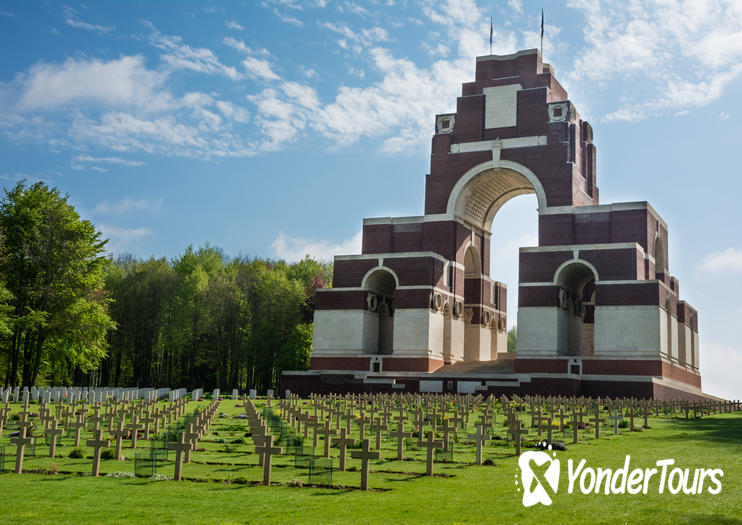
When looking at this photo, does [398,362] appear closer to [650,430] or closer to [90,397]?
[90,397]

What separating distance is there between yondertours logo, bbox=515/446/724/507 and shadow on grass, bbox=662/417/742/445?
6356 millimetres

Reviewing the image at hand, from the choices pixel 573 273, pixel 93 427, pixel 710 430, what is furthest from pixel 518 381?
pixel 93 427

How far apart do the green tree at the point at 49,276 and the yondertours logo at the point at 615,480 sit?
34.7m

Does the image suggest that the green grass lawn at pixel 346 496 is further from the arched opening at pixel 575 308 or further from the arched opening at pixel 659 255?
the arched opening at pixel 659 255

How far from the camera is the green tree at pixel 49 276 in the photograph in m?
42.1

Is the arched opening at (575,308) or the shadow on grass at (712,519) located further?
the arched opening at (575,308)

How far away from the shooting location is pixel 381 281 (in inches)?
2000

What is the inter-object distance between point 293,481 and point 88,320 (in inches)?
1353

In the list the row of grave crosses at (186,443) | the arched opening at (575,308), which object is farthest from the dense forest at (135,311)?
the row of grave crosses at (186,443)

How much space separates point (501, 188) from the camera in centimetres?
5422

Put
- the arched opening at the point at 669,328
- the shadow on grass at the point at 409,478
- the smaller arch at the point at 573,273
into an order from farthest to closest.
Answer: the smaller arch at the point at 573,273 → the arched opening at the point at 669,328 → the shadow on grass at the point at 409,478

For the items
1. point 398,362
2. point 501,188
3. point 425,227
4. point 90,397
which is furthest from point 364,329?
point 90,397

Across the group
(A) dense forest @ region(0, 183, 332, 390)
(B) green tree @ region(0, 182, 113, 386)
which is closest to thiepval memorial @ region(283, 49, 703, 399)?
(A) dense forest @ region(0, 183, 332, 390)

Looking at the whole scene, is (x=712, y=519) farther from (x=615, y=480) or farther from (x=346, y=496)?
(x=346, y=496)
